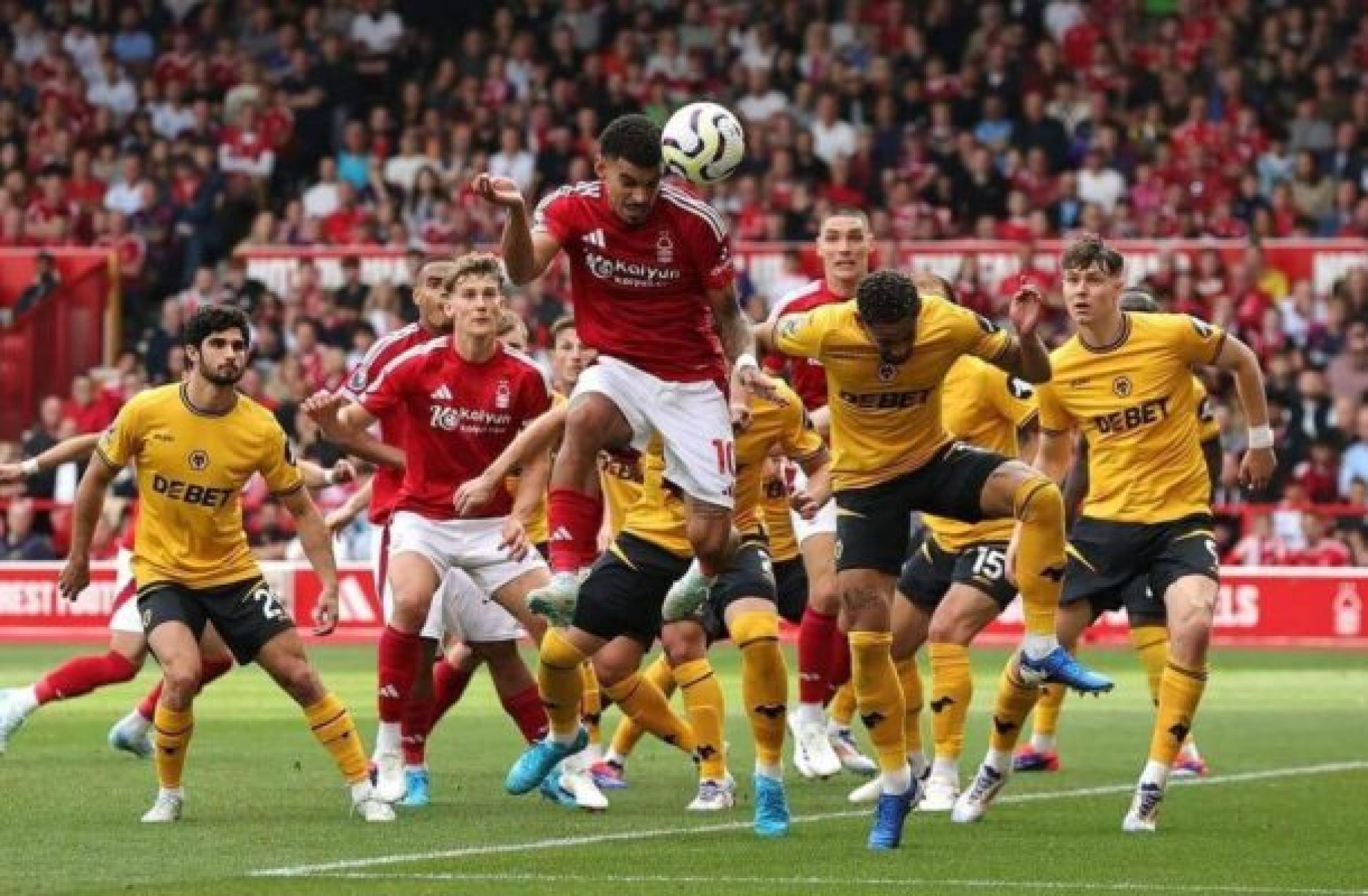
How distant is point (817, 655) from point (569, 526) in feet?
8.64

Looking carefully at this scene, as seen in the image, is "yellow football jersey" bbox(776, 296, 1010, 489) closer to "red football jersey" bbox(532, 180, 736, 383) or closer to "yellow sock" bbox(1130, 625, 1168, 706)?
"red football jersey" bbox(532, 180, 736, 383)

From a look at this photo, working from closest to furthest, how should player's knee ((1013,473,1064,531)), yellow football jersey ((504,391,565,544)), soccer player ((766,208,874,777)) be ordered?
1. player's knee ((1013,473,1064,531))
2. yellow football jersey ((504,391,565,544))
3. soccer player ((766,208,874,777))

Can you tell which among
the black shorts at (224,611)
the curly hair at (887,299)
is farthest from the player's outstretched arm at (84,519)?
the curly hair at (887,299)

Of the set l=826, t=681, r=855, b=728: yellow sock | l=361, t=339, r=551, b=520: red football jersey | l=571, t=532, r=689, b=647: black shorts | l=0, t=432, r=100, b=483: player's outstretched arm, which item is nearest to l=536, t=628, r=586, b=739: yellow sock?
l=571, t=532, r=689, b=647: black shorts

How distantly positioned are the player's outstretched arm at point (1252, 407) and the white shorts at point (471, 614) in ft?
11.4

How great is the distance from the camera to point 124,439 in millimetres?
12953

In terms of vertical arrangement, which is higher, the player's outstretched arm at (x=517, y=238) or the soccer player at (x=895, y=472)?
the player's outstretched arm at (x=517, y=238)

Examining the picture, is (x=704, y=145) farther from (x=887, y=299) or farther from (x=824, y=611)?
(x=824, y=611)

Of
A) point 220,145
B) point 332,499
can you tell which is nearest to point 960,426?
point 332,499

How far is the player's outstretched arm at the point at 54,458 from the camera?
1489 cm

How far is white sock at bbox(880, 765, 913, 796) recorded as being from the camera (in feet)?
39.1

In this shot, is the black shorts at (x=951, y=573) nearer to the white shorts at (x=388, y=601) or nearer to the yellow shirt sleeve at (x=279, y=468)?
the white shorts at (x=388, y=601)

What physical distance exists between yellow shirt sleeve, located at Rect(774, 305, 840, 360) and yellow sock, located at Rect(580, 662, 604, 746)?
306 cm

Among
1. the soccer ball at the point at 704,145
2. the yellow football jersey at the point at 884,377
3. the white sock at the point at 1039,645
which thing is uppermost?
the soccer ball at the point at 704,145
